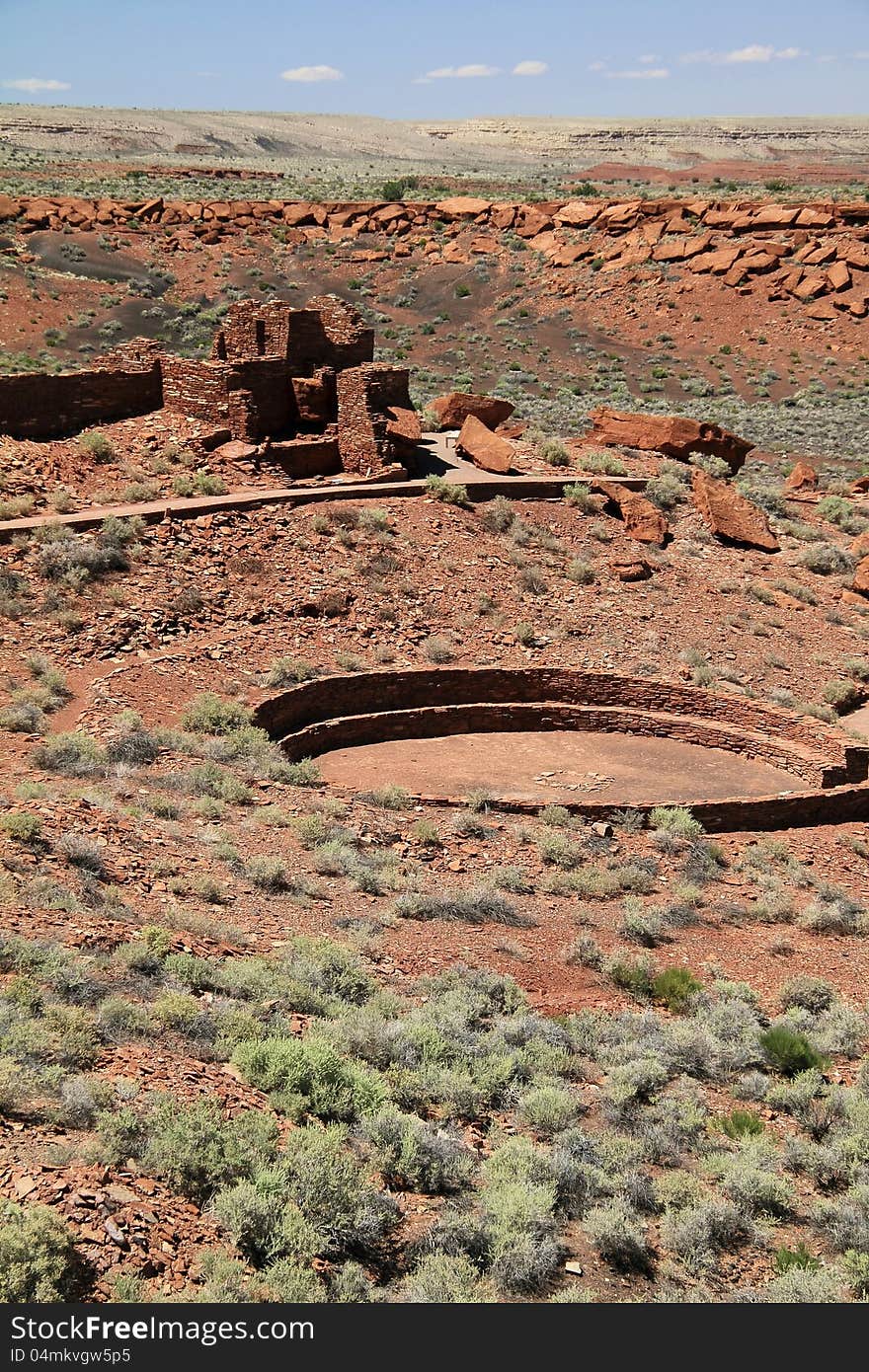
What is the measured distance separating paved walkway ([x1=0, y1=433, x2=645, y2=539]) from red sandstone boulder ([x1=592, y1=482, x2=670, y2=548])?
972mm

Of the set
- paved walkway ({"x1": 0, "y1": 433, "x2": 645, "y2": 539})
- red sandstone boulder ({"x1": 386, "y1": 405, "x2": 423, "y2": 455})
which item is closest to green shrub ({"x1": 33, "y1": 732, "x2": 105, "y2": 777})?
paved walkway ({"x1": 0, "y1": 433, "x2": 645, "y2": 539})

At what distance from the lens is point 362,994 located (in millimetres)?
11273

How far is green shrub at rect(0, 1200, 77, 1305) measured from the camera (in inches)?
239

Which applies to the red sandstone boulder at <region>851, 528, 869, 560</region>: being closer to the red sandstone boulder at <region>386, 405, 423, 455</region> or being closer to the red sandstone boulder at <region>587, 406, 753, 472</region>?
the red sandstone boulder at <region>587, 406, 753, 472</region>

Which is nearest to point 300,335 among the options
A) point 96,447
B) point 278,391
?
point 278,391

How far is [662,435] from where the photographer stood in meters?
29.3

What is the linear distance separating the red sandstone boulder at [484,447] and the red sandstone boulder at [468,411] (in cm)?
171

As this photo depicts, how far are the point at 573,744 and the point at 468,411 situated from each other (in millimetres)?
11461

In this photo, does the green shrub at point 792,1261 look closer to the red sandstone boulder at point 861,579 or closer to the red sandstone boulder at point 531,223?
the red sandstone boulder at point 861,579

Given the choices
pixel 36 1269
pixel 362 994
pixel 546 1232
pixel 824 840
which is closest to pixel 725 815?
pixel 824 840

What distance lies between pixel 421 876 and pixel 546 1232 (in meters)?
6.68

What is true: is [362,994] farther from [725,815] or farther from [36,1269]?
[725,815]

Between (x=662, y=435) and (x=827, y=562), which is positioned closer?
(x=827, y=562)

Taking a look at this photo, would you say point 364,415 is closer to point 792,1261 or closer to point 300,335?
point 300,335
